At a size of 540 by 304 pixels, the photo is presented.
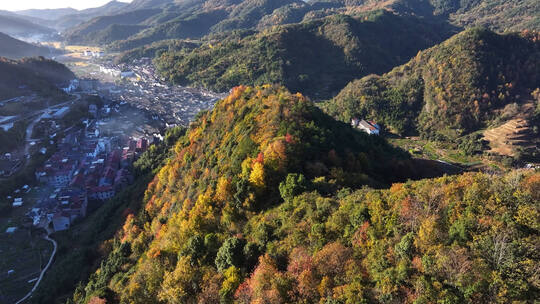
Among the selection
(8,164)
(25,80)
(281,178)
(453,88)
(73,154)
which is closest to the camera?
(281,178)

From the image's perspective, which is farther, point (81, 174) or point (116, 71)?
point (116, 71)

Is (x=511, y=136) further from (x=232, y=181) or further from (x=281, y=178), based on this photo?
(x=232, y=181)

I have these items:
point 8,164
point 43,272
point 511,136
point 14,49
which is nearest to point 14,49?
point 14,49

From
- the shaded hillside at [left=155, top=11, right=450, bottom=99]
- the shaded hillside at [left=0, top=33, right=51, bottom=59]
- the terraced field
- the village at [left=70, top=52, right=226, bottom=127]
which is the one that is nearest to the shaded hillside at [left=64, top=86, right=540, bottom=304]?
the terraced field

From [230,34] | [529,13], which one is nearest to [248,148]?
[230,34]

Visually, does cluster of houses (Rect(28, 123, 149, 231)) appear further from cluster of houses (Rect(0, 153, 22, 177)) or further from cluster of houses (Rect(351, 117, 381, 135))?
cluster of houses (Rect(351, 117, 381, 135))

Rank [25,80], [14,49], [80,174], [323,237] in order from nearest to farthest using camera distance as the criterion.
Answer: [323,237] < [80,174] < [25,80] < [14,49]

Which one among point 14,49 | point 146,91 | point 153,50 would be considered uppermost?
point 14,49

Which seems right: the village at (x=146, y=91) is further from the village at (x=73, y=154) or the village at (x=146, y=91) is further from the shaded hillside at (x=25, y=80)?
the shaded hillside at (x=25, y=80)
